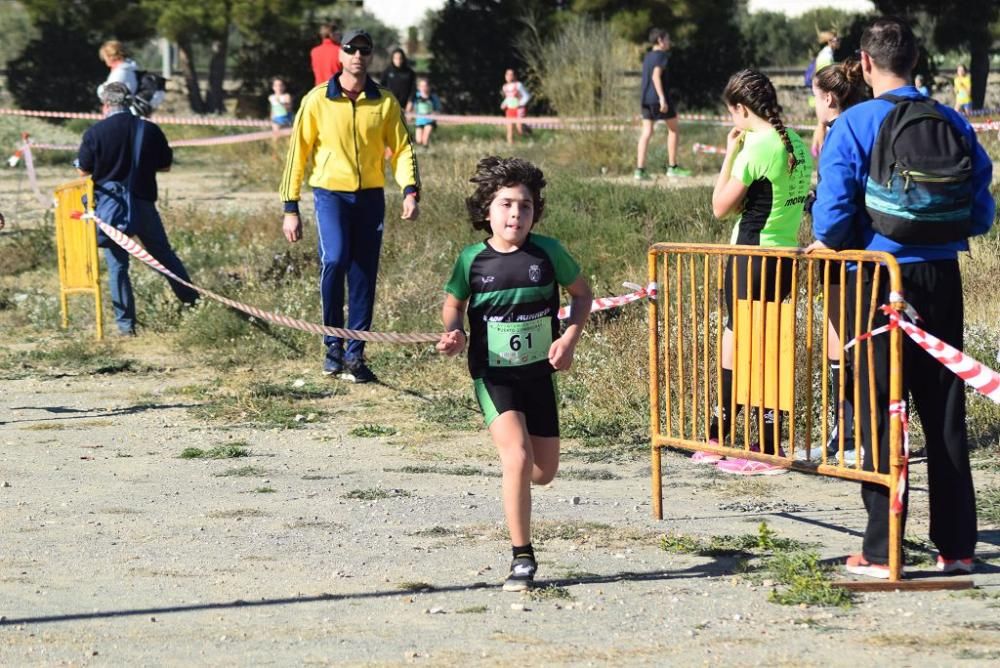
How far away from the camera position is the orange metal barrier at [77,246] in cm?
1226

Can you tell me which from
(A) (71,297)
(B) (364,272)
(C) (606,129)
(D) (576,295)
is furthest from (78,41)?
(D) (576,295)

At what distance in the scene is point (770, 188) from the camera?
7.63 m

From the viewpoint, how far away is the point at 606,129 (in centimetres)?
1941

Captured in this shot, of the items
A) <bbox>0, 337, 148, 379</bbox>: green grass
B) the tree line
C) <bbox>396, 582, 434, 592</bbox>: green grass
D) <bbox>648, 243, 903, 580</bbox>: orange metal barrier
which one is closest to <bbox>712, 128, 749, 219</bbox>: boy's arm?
<bbox>648, 243, 903, 580</bbox>: orange metal barrier

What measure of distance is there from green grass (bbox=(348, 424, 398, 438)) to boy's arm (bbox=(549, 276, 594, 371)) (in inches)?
120

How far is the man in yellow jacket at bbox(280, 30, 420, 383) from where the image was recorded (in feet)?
32.6

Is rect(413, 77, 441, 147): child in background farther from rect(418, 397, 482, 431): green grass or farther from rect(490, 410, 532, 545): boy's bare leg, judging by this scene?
rect(490, 410, 532, 545): boy's bare leg

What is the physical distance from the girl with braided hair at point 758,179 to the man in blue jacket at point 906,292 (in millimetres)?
1509

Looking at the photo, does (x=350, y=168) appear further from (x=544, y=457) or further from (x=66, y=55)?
(x=66, y=55)

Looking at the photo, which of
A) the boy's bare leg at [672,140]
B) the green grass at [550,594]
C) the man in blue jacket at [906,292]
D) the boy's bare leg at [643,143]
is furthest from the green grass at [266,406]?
the boy's bare leg at [672,140]

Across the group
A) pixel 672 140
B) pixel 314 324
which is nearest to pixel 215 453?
pixel 314 324

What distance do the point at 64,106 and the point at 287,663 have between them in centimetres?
3341

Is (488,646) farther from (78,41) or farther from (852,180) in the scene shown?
(78,41)

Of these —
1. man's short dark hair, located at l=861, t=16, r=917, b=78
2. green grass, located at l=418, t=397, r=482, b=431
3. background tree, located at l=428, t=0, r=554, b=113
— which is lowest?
green grass, located at l=418, t=397, r=482, b=431
